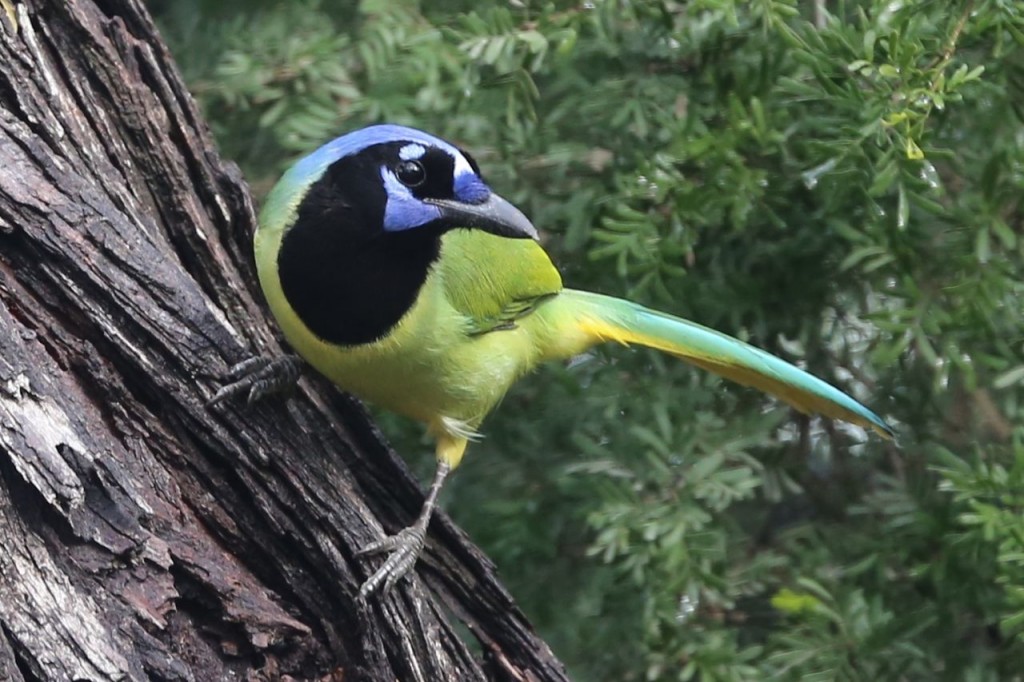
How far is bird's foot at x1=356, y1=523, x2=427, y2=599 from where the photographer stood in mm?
1591

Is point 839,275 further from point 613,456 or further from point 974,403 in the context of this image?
point 613,456

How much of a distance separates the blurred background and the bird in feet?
0.44

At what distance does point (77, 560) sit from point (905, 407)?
1.30 metres

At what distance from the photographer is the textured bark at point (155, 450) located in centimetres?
141

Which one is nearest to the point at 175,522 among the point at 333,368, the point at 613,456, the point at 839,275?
the point at 333,368

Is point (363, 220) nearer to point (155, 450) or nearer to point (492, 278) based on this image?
point (492, 278)

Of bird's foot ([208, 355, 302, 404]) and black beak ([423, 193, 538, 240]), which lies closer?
bird's foot ([208, 355, 302, 404])

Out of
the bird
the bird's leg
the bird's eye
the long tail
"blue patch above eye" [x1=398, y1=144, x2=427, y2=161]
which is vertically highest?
"blue patch above eye" [x1=398, y1=144, x2=427, y2=161]

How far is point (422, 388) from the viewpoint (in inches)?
73.4

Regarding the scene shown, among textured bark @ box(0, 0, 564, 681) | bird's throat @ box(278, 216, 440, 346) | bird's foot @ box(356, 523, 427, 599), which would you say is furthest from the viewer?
bird's throat @ box(278, 216, 440, 346)

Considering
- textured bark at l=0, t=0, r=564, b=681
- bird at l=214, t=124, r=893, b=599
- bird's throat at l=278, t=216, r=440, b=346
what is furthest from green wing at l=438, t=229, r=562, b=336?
textured bark at l=0, t=0, r=564, b=681

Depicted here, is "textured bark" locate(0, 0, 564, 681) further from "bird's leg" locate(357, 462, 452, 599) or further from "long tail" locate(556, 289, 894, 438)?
"long tail" locate(556, 289, 894, 438)

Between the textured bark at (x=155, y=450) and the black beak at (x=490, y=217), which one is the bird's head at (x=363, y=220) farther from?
the textured bark at (x=155, y=450)

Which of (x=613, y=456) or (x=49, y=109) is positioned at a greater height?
(x=49, y=109)
